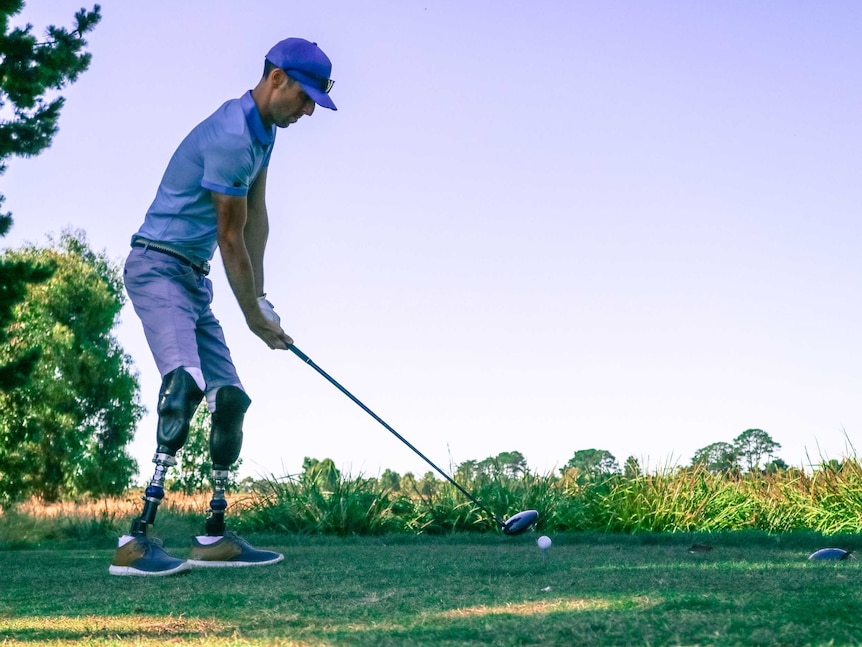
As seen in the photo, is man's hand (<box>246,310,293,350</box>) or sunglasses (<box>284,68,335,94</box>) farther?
man's hand (<box>246,310,293,350</box>)

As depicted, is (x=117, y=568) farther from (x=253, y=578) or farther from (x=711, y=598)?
(x=711, y=598)

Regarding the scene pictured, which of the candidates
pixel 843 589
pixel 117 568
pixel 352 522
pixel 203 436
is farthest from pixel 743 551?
pixel 203 436

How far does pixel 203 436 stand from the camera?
27.4m

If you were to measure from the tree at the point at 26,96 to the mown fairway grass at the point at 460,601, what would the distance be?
7.67 m

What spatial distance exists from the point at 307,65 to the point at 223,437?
1.93m

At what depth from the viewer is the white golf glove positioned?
5109 mm

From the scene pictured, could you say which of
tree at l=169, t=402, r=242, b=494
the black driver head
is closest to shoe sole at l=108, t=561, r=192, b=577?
the black driver head

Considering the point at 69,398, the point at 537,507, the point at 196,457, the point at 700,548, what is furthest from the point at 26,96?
the point at 69,398

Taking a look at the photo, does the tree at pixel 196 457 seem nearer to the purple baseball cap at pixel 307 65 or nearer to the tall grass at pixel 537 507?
the tall grass at pixel 537 507

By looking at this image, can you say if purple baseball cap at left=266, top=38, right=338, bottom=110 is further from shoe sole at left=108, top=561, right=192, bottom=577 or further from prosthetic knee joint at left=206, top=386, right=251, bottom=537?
shoe sole at left=108, top=561, right=192, bottom=577

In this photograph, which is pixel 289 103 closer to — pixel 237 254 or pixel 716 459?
pixel 237 254

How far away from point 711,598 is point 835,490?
27.0 ft

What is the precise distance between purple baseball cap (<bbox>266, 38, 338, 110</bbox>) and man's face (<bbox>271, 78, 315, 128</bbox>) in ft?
0.15

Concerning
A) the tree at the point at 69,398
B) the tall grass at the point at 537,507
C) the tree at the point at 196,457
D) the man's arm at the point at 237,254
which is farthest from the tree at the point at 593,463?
the tree at the point at 69,398
